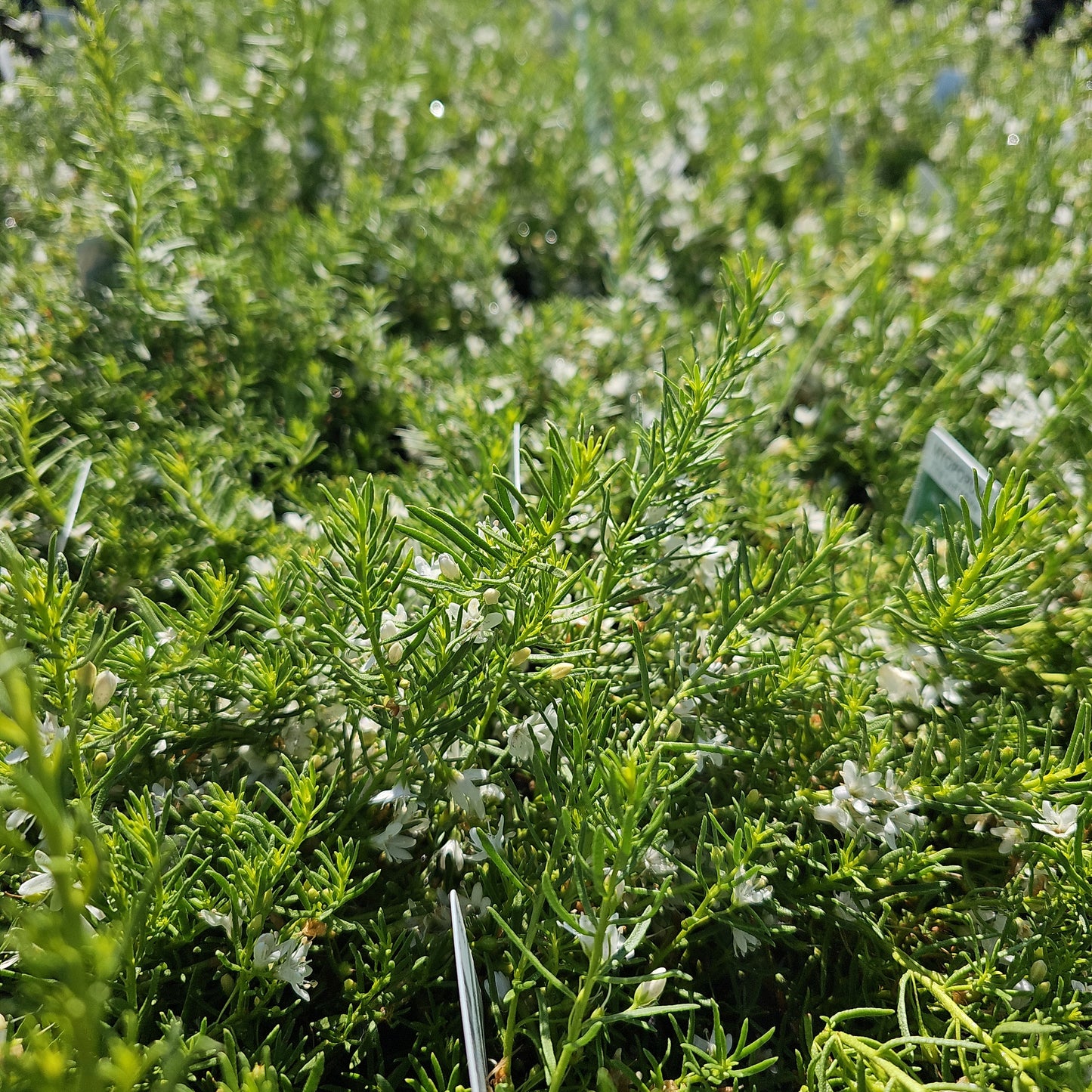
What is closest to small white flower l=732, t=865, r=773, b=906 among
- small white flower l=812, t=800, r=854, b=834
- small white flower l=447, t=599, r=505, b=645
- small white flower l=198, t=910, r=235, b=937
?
small white flower l=812, t=800, r=854, b=834

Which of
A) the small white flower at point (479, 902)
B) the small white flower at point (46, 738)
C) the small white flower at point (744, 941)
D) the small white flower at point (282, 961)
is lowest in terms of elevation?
the small white flower at point (744, 941)

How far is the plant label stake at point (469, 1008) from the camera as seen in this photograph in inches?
27.2

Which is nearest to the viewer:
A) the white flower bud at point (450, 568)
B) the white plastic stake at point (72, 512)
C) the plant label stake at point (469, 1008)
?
the plant label stake at point (469, 1008)

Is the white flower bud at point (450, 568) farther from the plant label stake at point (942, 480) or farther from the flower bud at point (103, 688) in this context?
the plant label stake at point (942, 480)

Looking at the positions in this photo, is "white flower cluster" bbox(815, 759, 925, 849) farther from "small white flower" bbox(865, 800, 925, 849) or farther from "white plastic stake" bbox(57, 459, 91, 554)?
"white plastic stake" bbox(57, 459, 91, 554)

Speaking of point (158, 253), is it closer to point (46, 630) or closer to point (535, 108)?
point (46, 630)

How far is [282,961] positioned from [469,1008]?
209 mm

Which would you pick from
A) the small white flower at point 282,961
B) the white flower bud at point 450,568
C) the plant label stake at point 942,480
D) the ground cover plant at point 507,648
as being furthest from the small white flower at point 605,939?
the plant label stake at point 942,480

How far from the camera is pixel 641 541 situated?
0.89m

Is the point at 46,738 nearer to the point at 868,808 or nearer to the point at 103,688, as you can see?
the point at 103,688

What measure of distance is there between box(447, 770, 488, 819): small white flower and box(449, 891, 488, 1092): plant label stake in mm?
130

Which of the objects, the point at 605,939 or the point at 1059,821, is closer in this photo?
the point at 605,939

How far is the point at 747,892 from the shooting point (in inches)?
32.8

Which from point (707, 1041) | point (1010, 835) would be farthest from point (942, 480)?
point (707, 1041)
